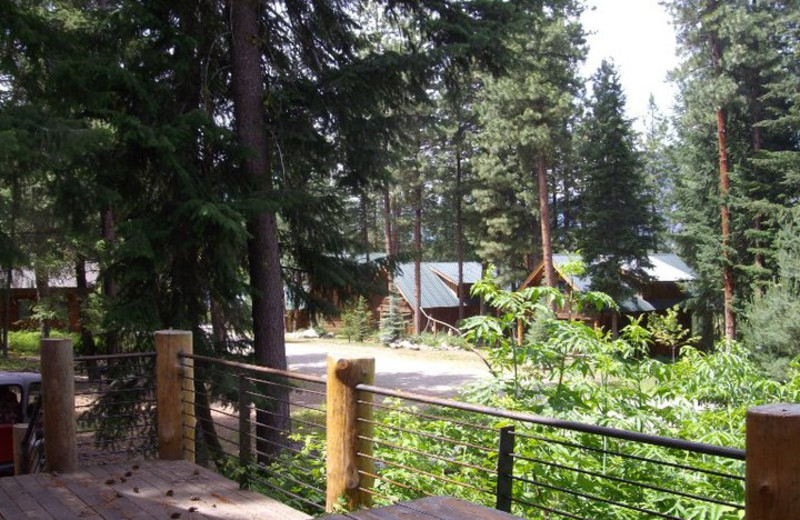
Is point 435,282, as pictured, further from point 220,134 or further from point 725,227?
point 220,134

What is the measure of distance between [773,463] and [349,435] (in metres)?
2.57

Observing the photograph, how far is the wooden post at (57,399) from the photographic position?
5215 mm

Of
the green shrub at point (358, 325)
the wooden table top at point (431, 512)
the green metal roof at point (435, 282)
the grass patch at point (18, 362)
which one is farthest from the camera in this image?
the green metal roof at point (435, 282)

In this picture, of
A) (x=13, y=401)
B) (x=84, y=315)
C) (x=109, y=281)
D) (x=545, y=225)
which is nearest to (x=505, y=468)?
(x=109, y=281)

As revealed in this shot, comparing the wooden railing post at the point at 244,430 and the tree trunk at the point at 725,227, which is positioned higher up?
the tree trunk at the point at 725,227

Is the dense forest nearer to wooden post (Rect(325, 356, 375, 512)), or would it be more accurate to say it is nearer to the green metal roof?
wooden post (Rect(325, 356, 375, 512))

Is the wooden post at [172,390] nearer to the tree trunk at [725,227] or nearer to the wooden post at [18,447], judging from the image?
the wooden post at [18,447]

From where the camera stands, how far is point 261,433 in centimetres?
1000

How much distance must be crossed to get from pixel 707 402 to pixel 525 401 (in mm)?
2274

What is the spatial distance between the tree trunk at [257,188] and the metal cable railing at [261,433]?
14.4 inches

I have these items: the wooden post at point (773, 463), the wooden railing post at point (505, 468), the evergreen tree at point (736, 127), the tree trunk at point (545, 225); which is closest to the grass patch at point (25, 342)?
the tree trunk at point (545, 225)

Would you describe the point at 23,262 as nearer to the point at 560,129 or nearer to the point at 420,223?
the point at 560,129

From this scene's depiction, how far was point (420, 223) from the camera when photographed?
38.2m

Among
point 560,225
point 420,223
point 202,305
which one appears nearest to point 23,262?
point 202,305
